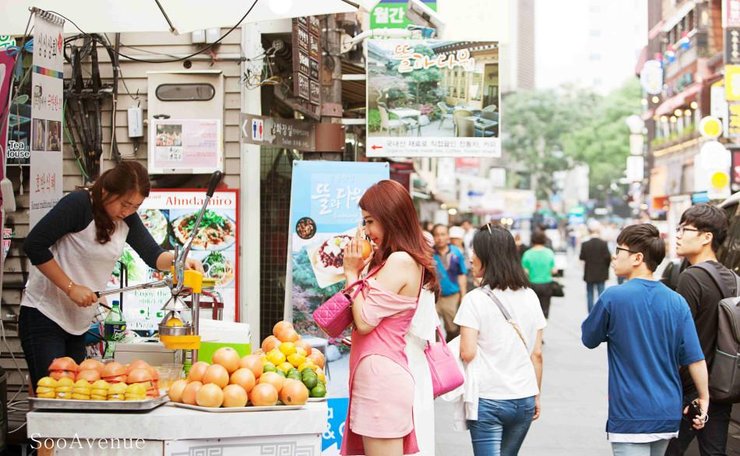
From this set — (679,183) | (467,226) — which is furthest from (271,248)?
(679,183)

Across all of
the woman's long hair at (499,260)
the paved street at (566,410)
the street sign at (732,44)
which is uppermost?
the street sign at (732,44)

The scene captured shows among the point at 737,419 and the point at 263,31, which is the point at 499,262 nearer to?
the point at 737,419

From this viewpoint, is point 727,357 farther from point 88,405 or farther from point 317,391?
point 88,405

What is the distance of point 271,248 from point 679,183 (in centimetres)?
3921

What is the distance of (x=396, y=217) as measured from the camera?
418 centimetres

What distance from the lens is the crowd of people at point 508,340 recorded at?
4.17 m

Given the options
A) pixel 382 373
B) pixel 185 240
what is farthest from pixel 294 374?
pixel 185 240

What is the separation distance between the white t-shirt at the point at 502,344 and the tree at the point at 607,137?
6302cm

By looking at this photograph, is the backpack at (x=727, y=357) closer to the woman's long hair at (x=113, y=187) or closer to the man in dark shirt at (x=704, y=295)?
the man in dark shirt at (x=704, y=295)

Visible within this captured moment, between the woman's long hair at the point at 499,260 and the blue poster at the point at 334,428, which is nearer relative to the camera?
the woman's long hair at the point at 499,260

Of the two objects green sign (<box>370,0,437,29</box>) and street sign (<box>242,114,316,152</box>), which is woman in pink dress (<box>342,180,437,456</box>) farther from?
green sign (<box>370,0,437,29</box>)

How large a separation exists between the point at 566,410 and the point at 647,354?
5.59 m

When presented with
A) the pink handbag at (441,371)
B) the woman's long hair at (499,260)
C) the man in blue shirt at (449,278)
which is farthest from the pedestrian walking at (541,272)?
the pink handbag at (441,371)

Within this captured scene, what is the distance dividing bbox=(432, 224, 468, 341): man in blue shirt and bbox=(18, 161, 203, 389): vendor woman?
810 cm
